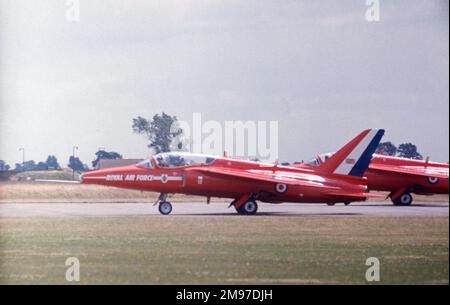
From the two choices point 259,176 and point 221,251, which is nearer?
point 221,251

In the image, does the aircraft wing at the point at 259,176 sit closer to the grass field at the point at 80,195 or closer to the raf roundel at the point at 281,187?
the raf roundel at the point at 281,187

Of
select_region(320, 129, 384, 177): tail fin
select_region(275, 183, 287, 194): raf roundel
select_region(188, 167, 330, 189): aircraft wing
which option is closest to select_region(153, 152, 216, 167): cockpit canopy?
select_region(188, 167, 330, 189): aircraft wing

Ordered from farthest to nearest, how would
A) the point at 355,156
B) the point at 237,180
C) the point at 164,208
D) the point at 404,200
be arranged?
the point at 404,200 < the point at 355,156 < the point at 237,180 < the point at 164,208

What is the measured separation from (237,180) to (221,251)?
14962 mm

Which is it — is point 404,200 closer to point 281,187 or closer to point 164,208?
point 281,187

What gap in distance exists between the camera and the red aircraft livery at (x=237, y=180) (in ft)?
106

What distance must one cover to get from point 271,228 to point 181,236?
12.9 ft

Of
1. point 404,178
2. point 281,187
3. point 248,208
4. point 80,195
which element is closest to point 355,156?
point 281,187

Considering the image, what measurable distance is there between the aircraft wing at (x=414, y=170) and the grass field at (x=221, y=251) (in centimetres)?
1638

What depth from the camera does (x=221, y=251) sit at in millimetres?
17797

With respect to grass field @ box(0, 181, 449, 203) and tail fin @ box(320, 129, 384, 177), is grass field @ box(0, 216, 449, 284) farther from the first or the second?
grass field @ box(0, 181, 449, 203)
